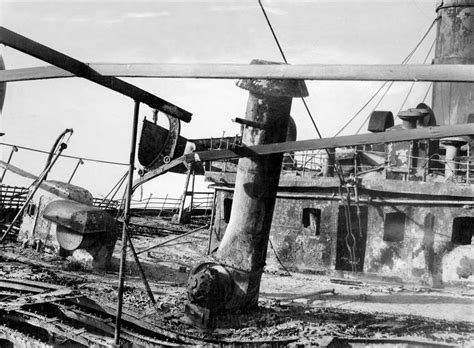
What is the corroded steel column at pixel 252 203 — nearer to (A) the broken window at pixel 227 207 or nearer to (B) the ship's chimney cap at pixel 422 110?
(A) the broken window at pixel 227 207

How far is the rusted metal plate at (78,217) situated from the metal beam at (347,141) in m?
6.77

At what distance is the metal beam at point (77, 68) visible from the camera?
5723 mm

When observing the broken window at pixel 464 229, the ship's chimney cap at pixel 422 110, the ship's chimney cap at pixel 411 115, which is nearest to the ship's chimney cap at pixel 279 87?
the broken window at pixel 464 229

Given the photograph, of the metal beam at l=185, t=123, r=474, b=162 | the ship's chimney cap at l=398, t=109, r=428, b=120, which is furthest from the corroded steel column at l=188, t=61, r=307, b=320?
the ship's chimney cap at l=398, t=109, r=428, b=120

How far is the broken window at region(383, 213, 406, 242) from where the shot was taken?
16.1 m

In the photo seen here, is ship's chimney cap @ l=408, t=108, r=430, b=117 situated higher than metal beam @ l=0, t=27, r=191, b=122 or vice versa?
ship's chimney cap @ l=408, t=108, r=430, b=117

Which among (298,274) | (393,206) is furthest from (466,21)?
(298,274)

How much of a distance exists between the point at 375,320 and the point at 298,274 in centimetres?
648

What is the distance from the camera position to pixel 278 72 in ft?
19.1

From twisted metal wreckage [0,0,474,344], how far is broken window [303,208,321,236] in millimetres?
37

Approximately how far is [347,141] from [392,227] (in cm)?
1021

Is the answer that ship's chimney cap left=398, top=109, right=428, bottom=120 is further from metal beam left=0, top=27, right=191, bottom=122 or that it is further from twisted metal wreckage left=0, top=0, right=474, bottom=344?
metal beam left=0, top=27, right=191, bottom=122

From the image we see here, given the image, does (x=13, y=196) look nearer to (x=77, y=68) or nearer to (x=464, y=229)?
(x=77, y=68)

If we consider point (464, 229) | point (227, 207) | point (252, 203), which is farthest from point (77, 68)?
point (464, 229)
